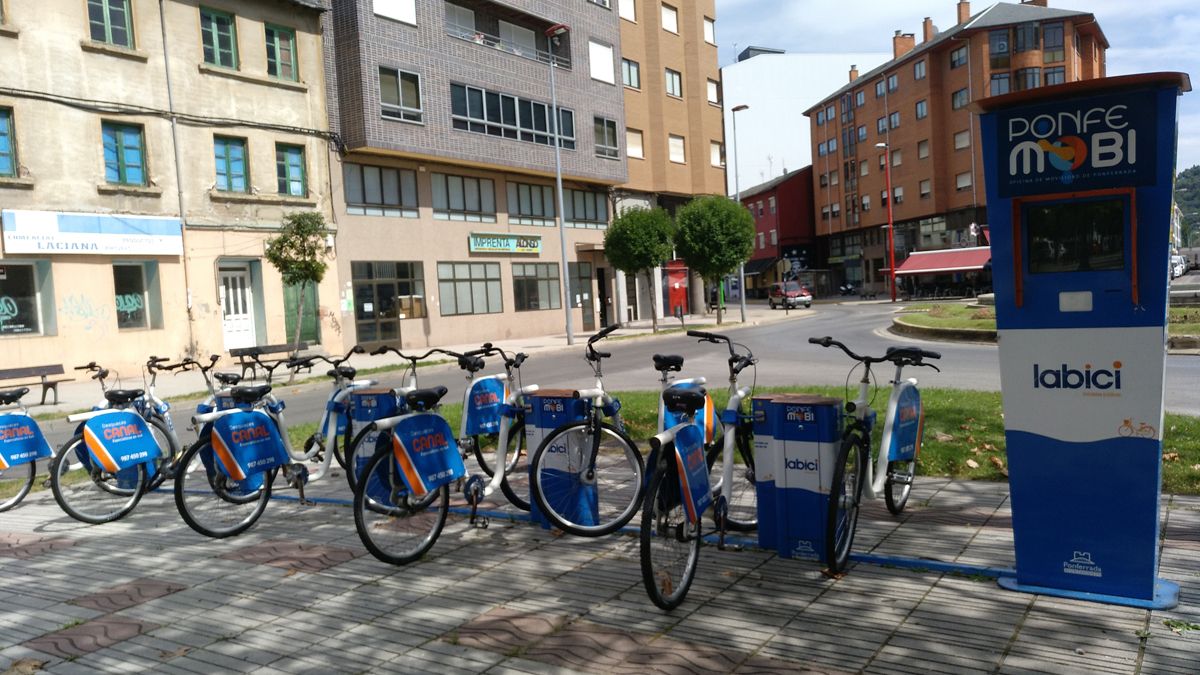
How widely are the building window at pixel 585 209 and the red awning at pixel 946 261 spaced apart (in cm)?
2482

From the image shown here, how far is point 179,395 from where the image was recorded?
17531mm

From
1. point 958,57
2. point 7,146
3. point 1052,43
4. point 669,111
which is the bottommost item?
point 7,146

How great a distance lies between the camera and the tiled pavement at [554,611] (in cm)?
372

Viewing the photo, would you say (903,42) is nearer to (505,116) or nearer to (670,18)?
(670,18)

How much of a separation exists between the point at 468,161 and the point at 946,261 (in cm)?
3505

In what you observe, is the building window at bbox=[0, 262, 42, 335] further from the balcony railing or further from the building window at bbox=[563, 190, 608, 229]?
the building window at bbox=[563, 190, 608, 229]

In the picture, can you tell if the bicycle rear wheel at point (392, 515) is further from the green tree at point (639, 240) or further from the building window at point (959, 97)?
the building window at point (959, 97)

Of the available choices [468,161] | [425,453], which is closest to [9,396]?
[425,453]

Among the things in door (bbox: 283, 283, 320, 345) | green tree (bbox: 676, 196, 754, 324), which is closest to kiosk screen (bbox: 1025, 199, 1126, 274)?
door (bbox: 283, 283, 320, 345)

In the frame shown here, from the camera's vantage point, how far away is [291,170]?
81.2 feet

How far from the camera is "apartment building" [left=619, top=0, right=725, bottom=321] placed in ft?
125

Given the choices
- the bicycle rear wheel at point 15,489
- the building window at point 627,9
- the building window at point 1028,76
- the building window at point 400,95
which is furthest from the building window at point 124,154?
the building window at point 1028,76

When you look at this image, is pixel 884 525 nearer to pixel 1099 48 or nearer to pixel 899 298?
pixel 899 298

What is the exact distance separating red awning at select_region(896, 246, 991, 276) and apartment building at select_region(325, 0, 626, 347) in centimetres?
2542
